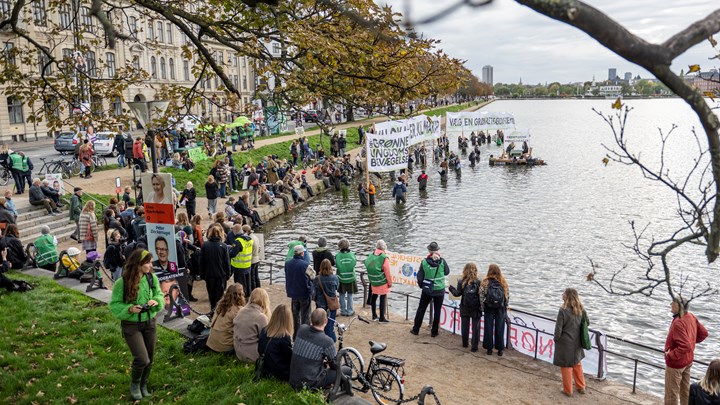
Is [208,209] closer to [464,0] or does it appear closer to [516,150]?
[464,0]

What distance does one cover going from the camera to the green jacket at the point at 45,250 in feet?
47.8

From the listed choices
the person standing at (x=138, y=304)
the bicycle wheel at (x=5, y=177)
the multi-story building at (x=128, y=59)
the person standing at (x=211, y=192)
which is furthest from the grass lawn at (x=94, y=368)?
the multi-story building at (x=128, y=59)

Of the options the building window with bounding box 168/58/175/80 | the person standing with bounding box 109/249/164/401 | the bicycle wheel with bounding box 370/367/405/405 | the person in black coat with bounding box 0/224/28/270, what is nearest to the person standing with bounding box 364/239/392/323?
the bicycle wheel with bounding box 370/367/405/405

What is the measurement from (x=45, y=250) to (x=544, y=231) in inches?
766

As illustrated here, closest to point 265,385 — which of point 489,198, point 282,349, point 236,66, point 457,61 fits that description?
point 282,349

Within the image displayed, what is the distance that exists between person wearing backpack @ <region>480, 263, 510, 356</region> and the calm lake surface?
284 centimetres

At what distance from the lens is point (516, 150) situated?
49812 millimetres

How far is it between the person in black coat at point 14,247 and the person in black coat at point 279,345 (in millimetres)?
8681

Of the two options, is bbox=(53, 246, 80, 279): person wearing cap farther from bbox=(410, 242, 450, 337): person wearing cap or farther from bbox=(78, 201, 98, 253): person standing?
bbox=(410, 242, 450, 337): person wearing cap

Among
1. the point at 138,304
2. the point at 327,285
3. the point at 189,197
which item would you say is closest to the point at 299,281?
the point at 327,285

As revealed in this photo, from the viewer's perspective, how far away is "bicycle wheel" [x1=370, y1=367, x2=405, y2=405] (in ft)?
27.8

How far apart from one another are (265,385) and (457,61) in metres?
5.57

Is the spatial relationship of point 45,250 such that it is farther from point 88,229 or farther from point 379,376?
point 379,376

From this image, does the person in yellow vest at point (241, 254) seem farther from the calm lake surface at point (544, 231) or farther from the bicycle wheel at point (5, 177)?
the bicycle wheel at point (5, 177)
